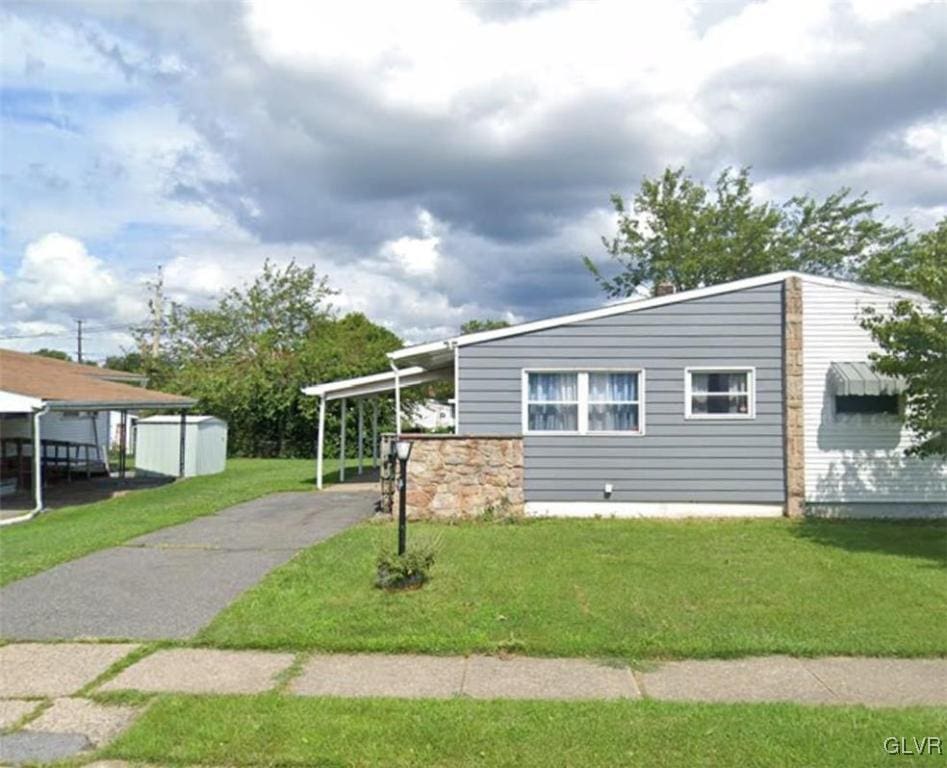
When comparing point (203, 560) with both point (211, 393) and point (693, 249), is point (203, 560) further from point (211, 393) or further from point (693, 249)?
point (693, 249)

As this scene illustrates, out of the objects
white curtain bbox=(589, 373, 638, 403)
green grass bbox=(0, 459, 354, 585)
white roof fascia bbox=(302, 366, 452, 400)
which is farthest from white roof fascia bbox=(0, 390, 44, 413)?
white curtain bbox=(589, 373, 638, 403)

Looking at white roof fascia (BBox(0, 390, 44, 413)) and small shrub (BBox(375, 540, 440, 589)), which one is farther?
white roof fascia (BBox(0, 390, 44, 413))

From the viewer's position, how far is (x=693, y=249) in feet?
110

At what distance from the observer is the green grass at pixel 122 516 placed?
30.7ft

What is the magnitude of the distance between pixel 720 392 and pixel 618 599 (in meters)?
6.29


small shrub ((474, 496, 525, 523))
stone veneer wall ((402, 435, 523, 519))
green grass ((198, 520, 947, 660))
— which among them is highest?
stone veneer wall ((402, 435, 523, 519))

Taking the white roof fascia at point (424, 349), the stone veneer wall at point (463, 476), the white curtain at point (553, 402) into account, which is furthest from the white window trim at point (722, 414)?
the white roof fascia at point (424, 349)

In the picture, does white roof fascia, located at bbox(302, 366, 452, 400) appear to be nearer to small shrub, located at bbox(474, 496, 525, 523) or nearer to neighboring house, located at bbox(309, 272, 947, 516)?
neighboring house, located at bbox(309, 272, 947, 516)

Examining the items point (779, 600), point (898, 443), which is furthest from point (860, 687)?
point (898, 443)

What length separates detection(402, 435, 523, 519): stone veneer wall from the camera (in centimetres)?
1173

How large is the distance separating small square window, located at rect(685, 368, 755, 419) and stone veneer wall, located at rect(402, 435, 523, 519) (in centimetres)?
283

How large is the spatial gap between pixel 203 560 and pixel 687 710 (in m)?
6.12

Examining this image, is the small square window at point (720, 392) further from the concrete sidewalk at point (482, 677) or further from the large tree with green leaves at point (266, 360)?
the large tree with green leaves at point (266, 360)

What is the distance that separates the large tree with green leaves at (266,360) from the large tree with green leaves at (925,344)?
61.1 ft
